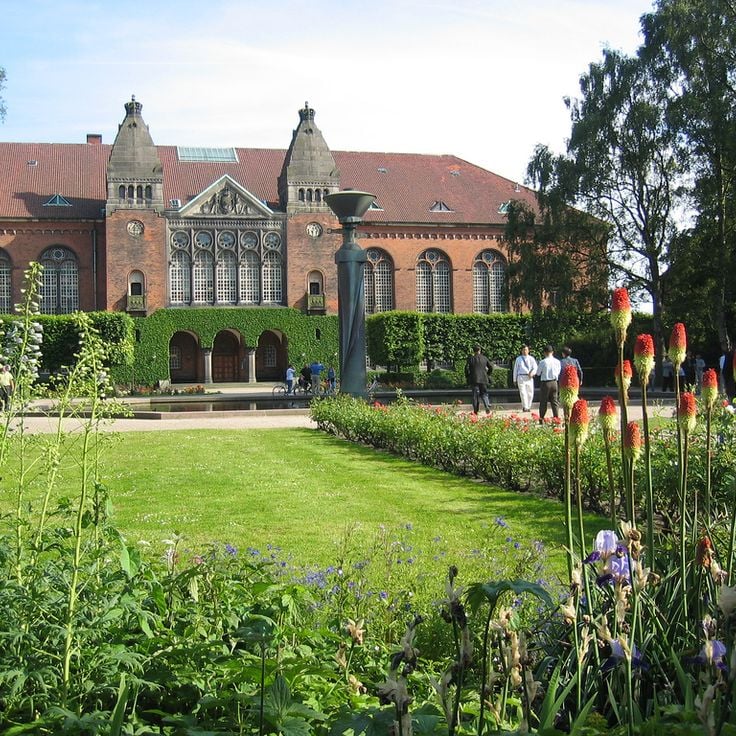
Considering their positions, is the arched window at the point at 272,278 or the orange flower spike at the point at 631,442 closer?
the orange flower spike at the point at 631,442

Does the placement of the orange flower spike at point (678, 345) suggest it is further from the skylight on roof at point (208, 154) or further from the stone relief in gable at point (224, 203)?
the skylight on roof at point (208, 154)

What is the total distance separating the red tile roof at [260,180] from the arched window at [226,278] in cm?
411

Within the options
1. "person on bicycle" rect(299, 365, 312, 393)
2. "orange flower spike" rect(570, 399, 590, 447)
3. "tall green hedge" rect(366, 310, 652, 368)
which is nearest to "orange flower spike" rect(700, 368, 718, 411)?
"orange flower spike" rect(570, 399, 590, 447)

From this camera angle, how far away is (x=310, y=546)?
7.25 metres

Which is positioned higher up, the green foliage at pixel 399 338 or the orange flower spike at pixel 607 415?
the green foliage at pixel 399 338

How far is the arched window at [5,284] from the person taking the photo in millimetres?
48500

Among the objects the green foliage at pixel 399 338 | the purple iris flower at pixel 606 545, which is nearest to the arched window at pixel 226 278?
the green foliage at pixel 399 338

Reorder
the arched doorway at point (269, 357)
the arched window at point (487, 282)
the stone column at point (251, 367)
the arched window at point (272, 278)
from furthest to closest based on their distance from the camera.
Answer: the arched window at point (487, 282), the arched doorway at point (269, 357), the stone column at point (251, 367), the arched window at point (272, 278)

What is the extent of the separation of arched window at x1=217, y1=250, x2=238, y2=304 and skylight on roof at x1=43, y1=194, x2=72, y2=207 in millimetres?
9097

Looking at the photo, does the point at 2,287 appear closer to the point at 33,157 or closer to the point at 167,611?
the point at 33,157

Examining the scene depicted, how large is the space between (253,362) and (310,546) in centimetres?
4427

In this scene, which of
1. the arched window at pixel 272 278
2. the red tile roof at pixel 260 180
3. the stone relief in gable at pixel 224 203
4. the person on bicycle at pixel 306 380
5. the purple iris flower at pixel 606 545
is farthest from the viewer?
the arched window at pixel 272 278

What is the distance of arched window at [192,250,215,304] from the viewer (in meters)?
49.6

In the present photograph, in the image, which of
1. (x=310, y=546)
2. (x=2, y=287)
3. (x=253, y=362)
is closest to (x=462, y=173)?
(x=253, y=362)
